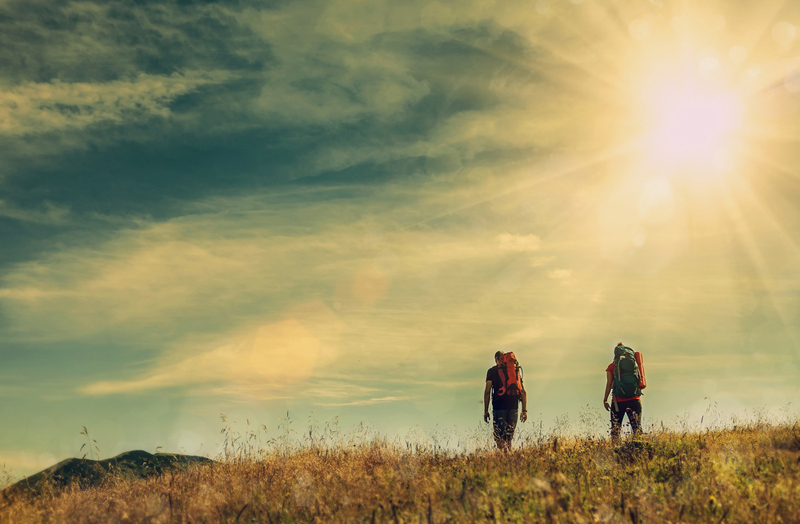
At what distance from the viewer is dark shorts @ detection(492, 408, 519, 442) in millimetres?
10469

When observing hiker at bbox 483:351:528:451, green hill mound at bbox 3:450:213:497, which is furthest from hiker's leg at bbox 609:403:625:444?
green hill mound at bbox 3:450:213:497

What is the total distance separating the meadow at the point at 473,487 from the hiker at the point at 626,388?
1564 millimetres

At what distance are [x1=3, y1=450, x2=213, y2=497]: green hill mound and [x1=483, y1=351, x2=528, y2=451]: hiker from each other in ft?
19.3

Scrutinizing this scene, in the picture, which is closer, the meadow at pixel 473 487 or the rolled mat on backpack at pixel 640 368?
the meadow at pixel 473 487


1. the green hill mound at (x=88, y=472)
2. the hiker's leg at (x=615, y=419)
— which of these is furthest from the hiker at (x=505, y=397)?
the green hill mound at (x=88, y=472)

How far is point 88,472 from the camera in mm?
10023

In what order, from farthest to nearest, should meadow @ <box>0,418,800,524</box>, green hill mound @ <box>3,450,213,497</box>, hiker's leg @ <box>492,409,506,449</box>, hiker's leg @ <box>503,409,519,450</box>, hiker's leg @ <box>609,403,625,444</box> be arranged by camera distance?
hiker's leg @ <box>609,403,625,444</box>
hiker's leg @ <box>492,409,506,449</box>
hiker's leg @ <box>503,409,519,450</box>
green hill mound @ <box>3,450,213,497</box>
meadow @ <box>0,418,800,524</box>

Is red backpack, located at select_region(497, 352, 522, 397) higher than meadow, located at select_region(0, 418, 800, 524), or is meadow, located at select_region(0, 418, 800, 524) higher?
red backpack, located at select_region(497, 352, 522, 397)

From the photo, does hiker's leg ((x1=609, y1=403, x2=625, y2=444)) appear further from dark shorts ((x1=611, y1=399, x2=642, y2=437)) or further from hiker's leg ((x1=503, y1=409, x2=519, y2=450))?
hiker's leg ((x1=503, y1=409, x2=519, y2=450))

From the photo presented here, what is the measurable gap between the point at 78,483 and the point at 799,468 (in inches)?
447

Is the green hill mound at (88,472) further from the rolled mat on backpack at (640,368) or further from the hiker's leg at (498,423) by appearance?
the rolled mat on backpack at (640,368)

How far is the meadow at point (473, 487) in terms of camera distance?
200 inches

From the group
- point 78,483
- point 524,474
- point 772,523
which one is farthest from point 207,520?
point 772,523

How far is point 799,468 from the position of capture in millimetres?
6125
